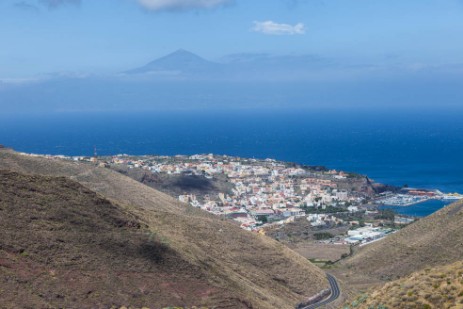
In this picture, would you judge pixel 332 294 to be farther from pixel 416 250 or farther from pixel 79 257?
pixel 79 257

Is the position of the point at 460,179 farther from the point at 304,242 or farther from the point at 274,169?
the point at 304,242

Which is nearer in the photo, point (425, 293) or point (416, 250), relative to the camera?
point (425, 293)

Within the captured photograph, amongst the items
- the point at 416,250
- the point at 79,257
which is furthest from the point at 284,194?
the point at 79,257

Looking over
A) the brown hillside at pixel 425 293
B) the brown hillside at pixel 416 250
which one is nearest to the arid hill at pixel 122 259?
the brown hillside at pixel 416 250

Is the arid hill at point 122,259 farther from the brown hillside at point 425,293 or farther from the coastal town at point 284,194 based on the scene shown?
the coastal town at point 284,194

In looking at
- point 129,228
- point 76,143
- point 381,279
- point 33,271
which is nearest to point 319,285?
point 381,279

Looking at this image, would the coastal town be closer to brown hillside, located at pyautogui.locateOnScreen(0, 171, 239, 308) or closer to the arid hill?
the arid hill
